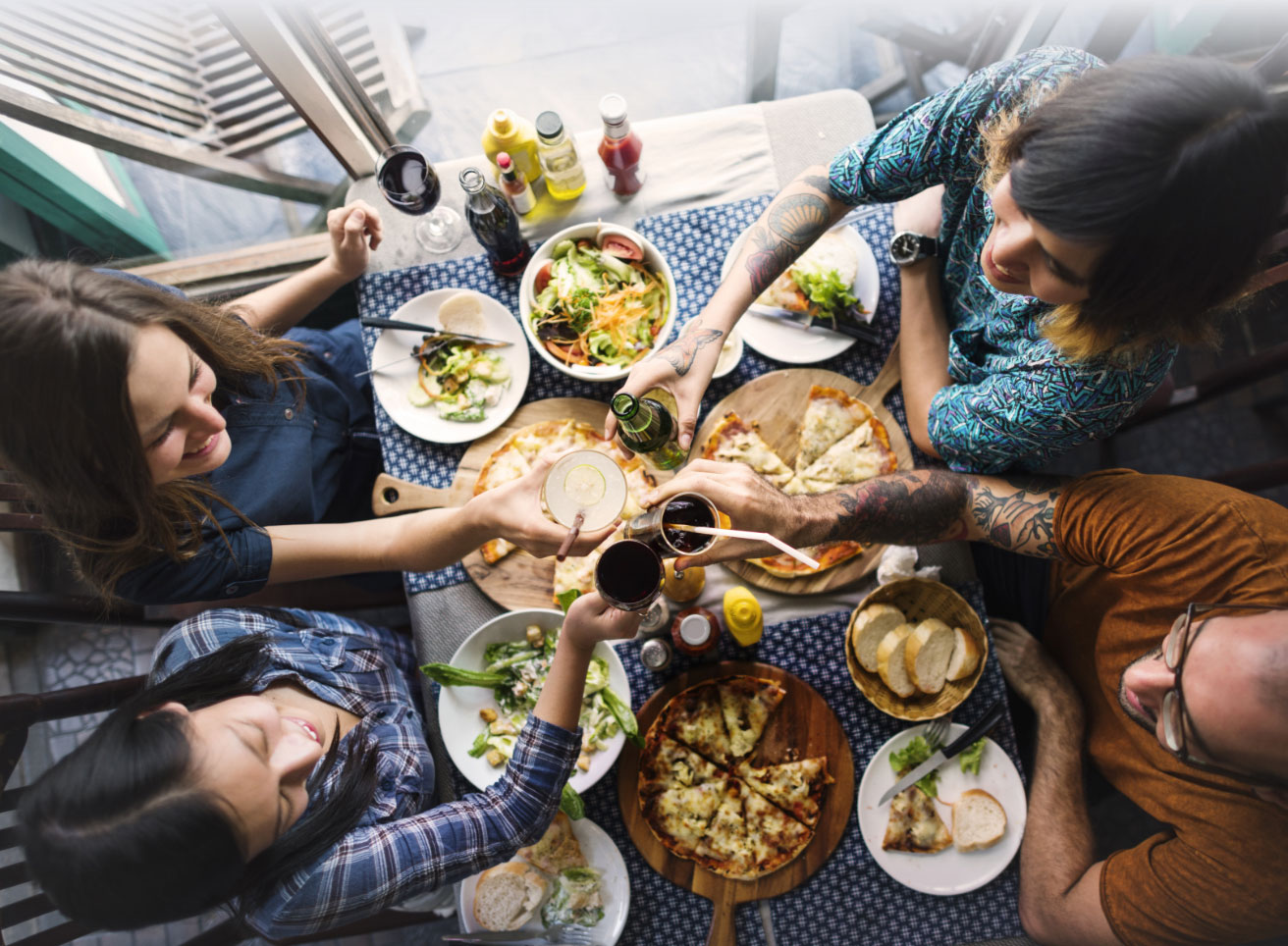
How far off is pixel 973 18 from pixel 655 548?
336 cm

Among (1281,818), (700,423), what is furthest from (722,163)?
(1281,818)

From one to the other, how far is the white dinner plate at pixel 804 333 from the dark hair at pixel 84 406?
155 cm

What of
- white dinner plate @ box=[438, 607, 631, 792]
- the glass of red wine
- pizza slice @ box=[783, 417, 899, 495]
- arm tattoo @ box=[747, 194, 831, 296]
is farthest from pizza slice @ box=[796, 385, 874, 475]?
the glass of red wine

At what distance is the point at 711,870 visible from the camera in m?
2.10

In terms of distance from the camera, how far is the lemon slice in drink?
189cm

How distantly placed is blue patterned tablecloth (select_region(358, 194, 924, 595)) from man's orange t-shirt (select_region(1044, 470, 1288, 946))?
55 cm

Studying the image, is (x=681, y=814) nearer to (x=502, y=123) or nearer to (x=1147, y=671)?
(x=1147, y=671)

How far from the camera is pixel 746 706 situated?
7.14ft

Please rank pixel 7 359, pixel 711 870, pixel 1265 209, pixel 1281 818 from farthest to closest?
pixel 711 870, pixel 1281 818, pixel 7 359, pixel 1265 209

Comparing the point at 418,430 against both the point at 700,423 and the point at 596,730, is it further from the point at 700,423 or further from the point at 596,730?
the point at 596,730

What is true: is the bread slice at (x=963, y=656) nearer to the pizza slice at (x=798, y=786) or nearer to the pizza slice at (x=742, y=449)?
the pizza slice at (x=798, y=786)

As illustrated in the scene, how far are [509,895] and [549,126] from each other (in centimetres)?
230

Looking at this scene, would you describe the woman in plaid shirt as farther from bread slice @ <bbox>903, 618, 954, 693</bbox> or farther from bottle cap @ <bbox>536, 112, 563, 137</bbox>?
bottle cap @ <bbox>536, 112, 563, 137</bbox>

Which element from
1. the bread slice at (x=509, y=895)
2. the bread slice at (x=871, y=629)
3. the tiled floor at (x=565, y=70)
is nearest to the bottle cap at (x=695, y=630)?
the bread slice at (x=871, y=629)
